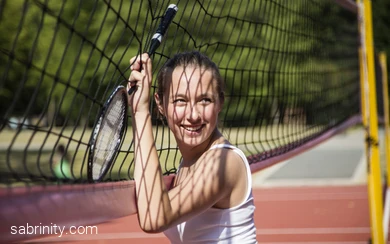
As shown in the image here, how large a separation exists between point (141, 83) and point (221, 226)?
1.71 feet

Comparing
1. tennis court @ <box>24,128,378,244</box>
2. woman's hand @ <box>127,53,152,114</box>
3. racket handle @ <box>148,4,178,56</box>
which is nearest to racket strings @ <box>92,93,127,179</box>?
woman's hand @ <box>127,53,152,114</box>

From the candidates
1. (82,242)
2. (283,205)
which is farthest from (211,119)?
(283,205)

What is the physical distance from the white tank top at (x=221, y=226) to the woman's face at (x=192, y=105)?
78 mm

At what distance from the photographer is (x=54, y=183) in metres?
2.04

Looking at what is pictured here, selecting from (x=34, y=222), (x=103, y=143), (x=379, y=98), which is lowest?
(x=34, y=222)

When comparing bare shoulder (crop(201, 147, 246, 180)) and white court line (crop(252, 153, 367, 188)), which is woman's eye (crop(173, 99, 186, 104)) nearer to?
bare shoulder (crop(201, 147, 246, 180))

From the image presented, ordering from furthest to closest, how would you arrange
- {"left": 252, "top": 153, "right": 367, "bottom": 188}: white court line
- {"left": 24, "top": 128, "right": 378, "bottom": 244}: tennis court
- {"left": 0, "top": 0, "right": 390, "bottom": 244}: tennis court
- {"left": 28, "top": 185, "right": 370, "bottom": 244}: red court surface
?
{"left": 252, "top": 153, "right": 367, "bottom": 188}: white court line, {"left": 24, "top": 128, "right": 378, "bottom": 244}: tennis court, {"left": 28, "top": 185, "right": 370, "bottom": 244}: red court surface, {"left": 0, "top": 0, "right": 390, "bottom": 244}: tennis court

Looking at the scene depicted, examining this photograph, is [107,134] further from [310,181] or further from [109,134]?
[310,181]

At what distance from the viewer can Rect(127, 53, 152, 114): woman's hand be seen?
2420mm

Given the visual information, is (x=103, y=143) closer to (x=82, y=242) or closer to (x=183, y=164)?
(x=183, y=164)

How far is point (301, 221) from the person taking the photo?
35.4ft

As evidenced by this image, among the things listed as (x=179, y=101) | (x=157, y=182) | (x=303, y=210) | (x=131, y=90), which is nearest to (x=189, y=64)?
(x=179, y=101)

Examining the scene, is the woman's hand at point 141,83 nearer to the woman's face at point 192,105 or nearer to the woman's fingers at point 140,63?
the woman's fingers at point 140,63

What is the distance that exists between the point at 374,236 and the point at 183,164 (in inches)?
144
